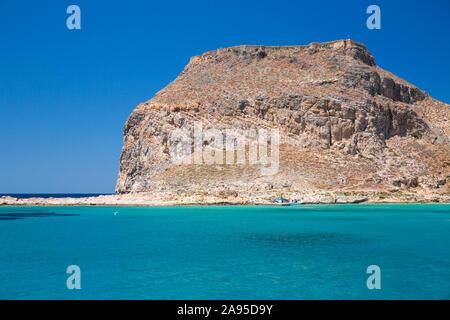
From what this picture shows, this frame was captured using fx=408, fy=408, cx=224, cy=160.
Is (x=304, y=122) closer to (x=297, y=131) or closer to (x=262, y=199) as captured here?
(x=297, y=131)

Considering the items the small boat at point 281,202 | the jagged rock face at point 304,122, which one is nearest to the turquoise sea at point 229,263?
the small boat at point 281,202

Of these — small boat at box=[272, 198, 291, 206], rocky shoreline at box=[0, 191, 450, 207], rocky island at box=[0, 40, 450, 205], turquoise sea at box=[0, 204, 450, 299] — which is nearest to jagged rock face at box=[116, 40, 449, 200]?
rocky island at box=[0, 40, 450, 205]

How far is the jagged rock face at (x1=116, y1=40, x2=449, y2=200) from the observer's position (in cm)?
5750

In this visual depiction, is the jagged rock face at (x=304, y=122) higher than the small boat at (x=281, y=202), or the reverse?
the jagged rock face at (x=304, y=122)

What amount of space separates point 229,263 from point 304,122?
5212 cm

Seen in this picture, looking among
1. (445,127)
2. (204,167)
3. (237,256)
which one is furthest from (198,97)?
(237,256)

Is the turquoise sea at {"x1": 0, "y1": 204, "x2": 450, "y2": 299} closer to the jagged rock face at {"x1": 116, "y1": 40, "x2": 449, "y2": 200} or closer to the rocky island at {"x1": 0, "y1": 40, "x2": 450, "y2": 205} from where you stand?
the rocky island at {"x1": 0, "y1": 40, "x2": 450, "y2": 205}

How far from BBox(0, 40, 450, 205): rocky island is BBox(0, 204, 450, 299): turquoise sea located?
1143 inches

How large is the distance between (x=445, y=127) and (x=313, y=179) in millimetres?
32127

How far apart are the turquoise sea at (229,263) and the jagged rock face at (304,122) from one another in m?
31.5

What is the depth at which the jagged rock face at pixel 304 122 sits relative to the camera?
57.5 meters

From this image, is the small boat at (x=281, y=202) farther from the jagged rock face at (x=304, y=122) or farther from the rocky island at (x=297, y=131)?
the jagged rock face at (x=304, y=122)

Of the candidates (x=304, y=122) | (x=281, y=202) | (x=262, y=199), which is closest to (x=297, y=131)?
(x=304, y=122)

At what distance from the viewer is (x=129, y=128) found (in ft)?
232
